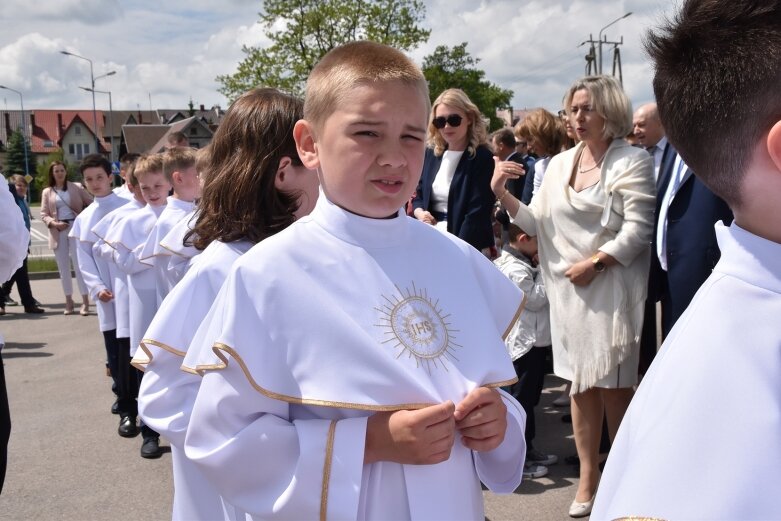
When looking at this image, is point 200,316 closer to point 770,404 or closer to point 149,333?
point 149,333

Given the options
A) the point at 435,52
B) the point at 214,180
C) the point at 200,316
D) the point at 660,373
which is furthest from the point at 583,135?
the point at 435,52

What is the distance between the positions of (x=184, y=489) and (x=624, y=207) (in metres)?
2.75

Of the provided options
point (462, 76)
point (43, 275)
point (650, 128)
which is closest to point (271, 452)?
point (650, 128)

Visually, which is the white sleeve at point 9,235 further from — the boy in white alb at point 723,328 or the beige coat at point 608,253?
the boy in white alb at point 723,328

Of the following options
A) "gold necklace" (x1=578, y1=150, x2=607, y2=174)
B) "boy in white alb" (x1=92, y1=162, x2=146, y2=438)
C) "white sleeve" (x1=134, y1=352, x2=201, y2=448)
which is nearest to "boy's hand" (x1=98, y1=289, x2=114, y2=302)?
"boy in white alb" (x1=92, y1=162, x2=146, y2=438)

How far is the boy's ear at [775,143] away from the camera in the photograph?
108 centimetres

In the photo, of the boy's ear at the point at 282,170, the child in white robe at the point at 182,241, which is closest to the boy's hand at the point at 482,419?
the boy's ear at the point at 282,170

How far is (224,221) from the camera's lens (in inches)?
95.4

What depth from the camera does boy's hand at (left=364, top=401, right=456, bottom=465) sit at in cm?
159

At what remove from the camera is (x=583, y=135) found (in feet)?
13.9

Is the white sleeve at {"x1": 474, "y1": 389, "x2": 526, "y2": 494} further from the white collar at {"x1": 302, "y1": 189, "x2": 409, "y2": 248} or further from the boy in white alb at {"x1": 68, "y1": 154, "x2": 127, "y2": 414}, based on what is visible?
the boy in white alb at {"x1": 68, "y1": 154, "x2": 127, "y2": 414}

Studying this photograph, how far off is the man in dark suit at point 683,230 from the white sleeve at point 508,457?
6.80 ft

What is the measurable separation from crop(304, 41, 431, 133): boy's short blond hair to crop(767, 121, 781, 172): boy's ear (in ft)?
2.79

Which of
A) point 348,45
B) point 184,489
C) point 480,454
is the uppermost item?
point 348,45
